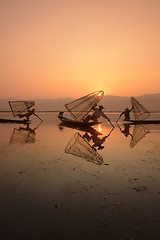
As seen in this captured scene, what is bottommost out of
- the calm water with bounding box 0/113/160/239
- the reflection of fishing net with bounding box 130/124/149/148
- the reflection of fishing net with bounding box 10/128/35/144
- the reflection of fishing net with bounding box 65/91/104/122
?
the reflection of fishing net with bounding box 10/128/35/144

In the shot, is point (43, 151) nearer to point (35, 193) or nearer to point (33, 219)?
point (35, 193)

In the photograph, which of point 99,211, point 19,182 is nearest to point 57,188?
point 19,182

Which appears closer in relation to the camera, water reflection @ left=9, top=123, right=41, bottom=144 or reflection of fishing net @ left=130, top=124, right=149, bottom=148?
reflection of fishing net @ left=130, top=124, right=149, bottom=148

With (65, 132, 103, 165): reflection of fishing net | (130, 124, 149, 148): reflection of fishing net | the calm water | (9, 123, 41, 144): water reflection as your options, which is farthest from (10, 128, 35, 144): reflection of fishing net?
(130, 124, 149, 148): reflection of fishing net

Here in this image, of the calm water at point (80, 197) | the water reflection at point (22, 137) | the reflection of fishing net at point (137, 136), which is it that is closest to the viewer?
the calm water at point (80, 197)

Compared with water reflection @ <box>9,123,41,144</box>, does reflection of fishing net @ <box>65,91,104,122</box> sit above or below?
above

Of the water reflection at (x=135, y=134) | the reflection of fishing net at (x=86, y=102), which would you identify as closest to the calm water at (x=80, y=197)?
the water reflection at (x=135, y=134)

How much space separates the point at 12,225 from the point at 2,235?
1.02 feet

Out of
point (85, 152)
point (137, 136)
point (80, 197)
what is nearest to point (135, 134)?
point (137, 136)

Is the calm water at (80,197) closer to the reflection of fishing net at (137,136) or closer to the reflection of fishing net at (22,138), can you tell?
the reflection of fishing net at (137,136)

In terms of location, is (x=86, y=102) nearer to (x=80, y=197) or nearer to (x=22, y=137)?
(x=22, y=137)

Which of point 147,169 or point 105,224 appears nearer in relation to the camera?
point 105,224

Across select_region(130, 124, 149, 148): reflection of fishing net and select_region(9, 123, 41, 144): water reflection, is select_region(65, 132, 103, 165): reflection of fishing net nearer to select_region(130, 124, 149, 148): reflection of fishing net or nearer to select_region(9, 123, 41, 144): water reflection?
select_region(130, 124, 149, 148): reflection of fishing net

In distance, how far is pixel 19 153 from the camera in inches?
408
